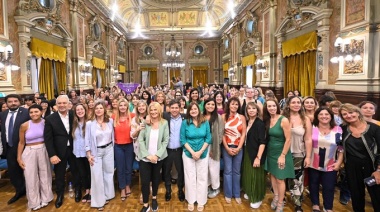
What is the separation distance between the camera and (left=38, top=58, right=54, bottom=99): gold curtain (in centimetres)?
928

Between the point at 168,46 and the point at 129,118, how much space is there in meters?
19.6

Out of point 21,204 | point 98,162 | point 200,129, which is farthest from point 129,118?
point 21,204

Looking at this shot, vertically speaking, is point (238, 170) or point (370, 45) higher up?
point (370, 45)

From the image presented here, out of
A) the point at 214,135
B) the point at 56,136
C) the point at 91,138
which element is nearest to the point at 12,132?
the point at 56,136

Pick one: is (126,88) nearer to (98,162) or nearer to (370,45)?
(98,162)

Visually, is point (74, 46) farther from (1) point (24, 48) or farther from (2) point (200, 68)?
(2) point (200, 68)

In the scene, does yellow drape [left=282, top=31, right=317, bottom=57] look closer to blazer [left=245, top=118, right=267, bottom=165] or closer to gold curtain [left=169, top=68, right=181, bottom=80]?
blazer [left=245, top=118, right=267, bottom=165]

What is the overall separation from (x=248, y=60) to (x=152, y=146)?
11.2 meters

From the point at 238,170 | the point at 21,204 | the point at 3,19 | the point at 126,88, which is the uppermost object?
the point at 3,19

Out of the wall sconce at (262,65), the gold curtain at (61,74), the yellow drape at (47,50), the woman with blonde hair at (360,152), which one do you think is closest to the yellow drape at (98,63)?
the gold curtain at (61,74)

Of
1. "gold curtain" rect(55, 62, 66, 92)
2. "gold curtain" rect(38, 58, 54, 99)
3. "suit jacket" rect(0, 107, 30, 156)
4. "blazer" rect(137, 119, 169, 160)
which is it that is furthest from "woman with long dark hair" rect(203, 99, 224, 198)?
"gold curtain" rect(55, 62, 66, 92)

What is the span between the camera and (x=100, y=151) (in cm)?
372

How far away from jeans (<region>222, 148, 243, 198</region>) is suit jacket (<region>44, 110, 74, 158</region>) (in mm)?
2479

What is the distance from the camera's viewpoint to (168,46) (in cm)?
2277
